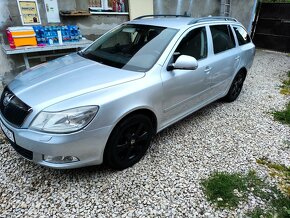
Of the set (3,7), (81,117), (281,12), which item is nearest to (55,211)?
(81,117)

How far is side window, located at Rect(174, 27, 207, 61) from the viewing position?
3062 mm

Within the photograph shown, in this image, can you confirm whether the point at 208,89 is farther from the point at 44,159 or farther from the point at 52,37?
the point at 52,37

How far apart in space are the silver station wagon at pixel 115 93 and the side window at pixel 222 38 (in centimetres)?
2

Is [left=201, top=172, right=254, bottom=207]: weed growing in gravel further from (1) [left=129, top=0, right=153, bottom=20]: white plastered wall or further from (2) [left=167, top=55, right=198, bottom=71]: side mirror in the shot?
(1) [left=129, top=0, right=153, bottom=20]: white plastered wall

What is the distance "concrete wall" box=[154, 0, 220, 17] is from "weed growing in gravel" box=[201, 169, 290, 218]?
575 cm

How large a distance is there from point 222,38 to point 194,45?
0.93 metres

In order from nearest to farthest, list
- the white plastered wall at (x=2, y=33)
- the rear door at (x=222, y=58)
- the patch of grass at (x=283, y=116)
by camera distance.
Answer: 1. the rear door at (x=222, y=58)
2. the patch of grass at (x=283, y=116)
3. the white plastered wall at (x=2, y=33)

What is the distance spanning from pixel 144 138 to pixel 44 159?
43.9 inches

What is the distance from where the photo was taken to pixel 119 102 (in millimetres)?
2324

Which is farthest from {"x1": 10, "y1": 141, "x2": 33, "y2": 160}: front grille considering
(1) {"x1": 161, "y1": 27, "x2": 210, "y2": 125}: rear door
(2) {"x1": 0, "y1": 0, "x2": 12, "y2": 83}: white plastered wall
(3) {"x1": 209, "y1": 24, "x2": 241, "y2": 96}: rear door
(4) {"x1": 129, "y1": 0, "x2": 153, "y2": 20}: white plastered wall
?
(4) {"x1": 129, "y1": 0, "x2": 153, "y2": 20}: white plastered wall

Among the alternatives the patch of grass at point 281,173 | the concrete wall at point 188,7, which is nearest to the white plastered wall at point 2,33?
the concrete wall at point 188,7

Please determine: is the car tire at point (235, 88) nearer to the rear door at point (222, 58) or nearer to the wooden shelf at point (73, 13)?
the rear door at point (222, 58)

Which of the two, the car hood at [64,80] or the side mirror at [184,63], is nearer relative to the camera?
the car hood at [64,80]

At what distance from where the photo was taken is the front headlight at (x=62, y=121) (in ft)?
6.94
